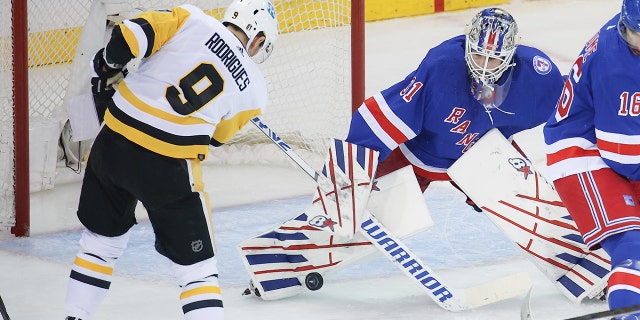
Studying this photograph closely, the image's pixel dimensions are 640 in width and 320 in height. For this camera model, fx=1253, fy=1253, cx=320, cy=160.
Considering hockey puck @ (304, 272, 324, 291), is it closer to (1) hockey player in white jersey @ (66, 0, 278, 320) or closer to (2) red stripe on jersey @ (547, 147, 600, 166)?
(1) hockey player in white jersey @ (66, 0, 278, 320)

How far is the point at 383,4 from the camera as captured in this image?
7484 millimetres

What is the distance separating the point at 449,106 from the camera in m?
3.61

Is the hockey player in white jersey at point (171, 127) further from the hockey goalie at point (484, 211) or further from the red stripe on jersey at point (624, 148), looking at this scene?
the red stripe on jersey at point (624, 148)

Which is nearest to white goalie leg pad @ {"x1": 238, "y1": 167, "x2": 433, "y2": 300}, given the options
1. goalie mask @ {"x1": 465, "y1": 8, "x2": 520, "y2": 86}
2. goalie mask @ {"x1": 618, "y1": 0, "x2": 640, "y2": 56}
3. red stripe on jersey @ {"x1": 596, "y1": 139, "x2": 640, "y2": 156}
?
goalie mask @ {"x1": 465, "y1": 8, "x2": 520, "y2": 86}

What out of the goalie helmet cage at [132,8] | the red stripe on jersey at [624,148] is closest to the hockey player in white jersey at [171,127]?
the red stripe on jersey at [624,148]

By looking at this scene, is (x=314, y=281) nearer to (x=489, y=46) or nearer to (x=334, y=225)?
(x=334, y=225)

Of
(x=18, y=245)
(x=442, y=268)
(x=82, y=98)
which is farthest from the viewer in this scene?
(x=18, y=245)

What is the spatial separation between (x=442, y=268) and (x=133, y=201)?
1.27 meters

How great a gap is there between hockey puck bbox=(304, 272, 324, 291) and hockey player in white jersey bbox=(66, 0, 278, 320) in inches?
28.5

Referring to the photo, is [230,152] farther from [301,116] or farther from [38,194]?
[38,194]

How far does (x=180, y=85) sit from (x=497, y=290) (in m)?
1.17

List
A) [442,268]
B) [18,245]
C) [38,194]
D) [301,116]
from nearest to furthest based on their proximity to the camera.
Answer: [442,268] < [18,245] < [38,194] < [301,116]

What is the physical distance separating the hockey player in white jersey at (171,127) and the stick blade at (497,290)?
0.89 metres

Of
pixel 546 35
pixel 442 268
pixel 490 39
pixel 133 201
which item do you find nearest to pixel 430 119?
pixel 490 39
